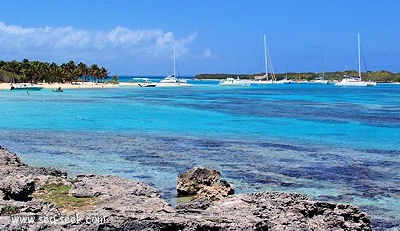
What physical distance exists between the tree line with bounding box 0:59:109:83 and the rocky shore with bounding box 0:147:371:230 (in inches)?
4855

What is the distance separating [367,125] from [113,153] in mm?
28577

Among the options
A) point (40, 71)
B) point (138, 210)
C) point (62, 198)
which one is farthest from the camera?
point (40, 71)

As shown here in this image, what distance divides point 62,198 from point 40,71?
128249 millimetres

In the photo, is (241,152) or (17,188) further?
(241,152)

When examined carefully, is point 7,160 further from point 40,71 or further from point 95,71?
point 95,71

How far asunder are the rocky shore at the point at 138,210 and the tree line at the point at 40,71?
405ft

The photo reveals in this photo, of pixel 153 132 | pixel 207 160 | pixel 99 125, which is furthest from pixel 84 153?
pixel 99 125

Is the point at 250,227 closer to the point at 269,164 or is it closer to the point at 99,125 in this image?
the point at 269,164

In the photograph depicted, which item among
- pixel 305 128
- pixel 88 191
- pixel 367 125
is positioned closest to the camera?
pixel 88 191

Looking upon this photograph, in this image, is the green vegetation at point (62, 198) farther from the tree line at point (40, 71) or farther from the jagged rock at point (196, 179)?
the tree line at point (40, 71)

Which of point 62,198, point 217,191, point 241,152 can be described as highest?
point 62,198

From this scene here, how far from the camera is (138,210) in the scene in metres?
8.20

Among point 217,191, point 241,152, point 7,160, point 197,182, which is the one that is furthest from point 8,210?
point 241,152

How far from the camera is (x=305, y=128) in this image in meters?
44.1
